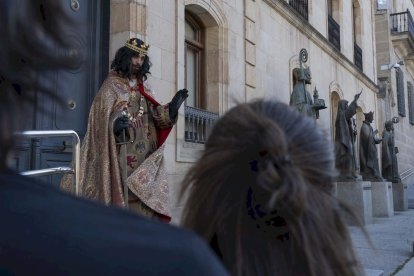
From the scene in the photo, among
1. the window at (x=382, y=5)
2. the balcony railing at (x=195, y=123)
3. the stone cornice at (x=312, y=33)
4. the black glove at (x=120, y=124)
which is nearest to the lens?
the black glove at (x=120, y=124)

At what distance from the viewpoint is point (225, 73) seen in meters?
8.25

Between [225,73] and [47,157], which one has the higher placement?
[225,73]

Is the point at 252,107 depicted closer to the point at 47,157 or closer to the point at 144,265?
Result: the point at 144,265

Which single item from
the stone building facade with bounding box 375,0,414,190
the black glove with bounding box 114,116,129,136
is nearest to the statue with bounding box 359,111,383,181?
the stone building facade with bounding box 375,0,414,190

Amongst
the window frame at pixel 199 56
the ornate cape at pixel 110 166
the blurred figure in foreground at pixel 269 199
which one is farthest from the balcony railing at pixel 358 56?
the blurred figure in foreground at pixel 269 199

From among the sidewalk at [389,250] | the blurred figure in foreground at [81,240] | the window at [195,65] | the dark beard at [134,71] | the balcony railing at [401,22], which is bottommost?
the sidewalk at [389,250]

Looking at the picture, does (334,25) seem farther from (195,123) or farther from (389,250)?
(389,250)

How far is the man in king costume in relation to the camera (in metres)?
3.74

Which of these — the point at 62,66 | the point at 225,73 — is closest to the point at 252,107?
the point at 62,66

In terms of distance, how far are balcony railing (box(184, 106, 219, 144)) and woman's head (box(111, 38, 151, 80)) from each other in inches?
128

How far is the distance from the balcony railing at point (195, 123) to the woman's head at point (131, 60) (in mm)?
3263

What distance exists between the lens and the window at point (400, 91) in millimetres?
26708

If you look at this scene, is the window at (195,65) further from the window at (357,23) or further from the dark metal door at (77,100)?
the window at (357,23)

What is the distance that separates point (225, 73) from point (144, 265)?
7918 mm
